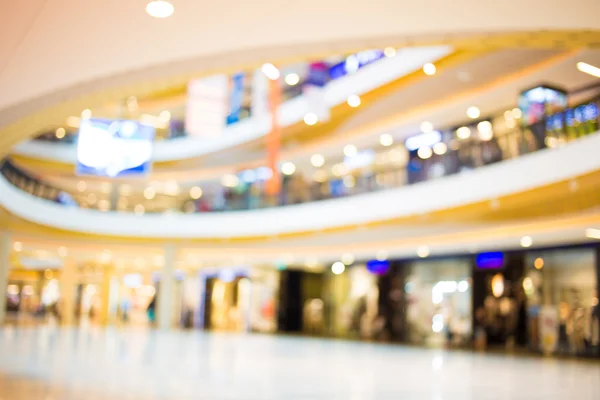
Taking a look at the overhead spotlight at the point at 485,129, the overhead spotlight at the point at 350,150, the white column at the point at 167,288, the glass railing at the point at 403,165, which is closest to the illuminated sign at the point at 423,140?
the glass railing at the point at 403,165


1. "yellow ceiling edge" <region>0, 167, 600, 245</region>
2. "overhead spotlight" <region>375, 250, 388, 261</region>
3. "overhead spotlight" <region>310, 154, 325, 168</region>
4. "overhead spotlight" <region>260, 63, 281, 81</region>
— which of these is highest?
"overhead spotlight" <region>310, 154, 325, 168</region>

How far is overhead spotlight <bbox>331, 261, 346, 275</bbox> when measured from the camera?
26.2m

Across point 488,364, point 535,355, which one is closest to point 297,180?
point 535,355

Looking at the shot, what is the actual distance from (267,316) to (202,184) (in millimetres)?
7200

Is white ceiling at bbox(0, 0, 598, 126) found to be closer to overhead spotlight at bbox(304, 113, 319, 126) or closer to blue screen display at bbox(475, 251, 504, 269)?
overhead spotlight at bbox(304, 113, 319, 126)

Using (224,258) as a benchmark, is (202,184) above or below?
above

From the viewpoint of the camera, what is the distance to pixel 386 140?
849 inches

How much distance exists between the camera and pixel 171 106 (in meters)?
30.8

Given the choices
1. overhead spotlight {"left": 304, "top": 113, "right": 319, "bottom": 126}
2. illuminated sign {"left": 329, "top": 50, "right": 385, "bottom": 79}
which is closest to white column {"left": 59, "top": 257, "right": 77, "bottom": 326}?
overhead spotlight {"left": 304, "top": 113, "right": 319, "bottom": 126}

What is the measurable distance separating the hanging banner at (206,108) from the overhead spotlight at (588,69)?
8.52m

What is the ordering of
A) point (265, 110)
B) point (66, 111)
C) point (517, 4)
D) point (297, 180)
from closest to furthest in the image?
point (517, 4), point (66, 111), point (265, 110), point (297, 180)

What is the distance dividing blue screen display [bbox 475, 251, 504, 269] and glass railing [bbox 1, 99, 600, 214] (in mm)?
3615

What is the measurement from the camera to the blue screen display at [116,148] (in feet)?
46.8

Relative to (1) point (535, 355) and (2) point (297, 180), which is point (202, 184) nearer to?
(2) point (297, 180)
